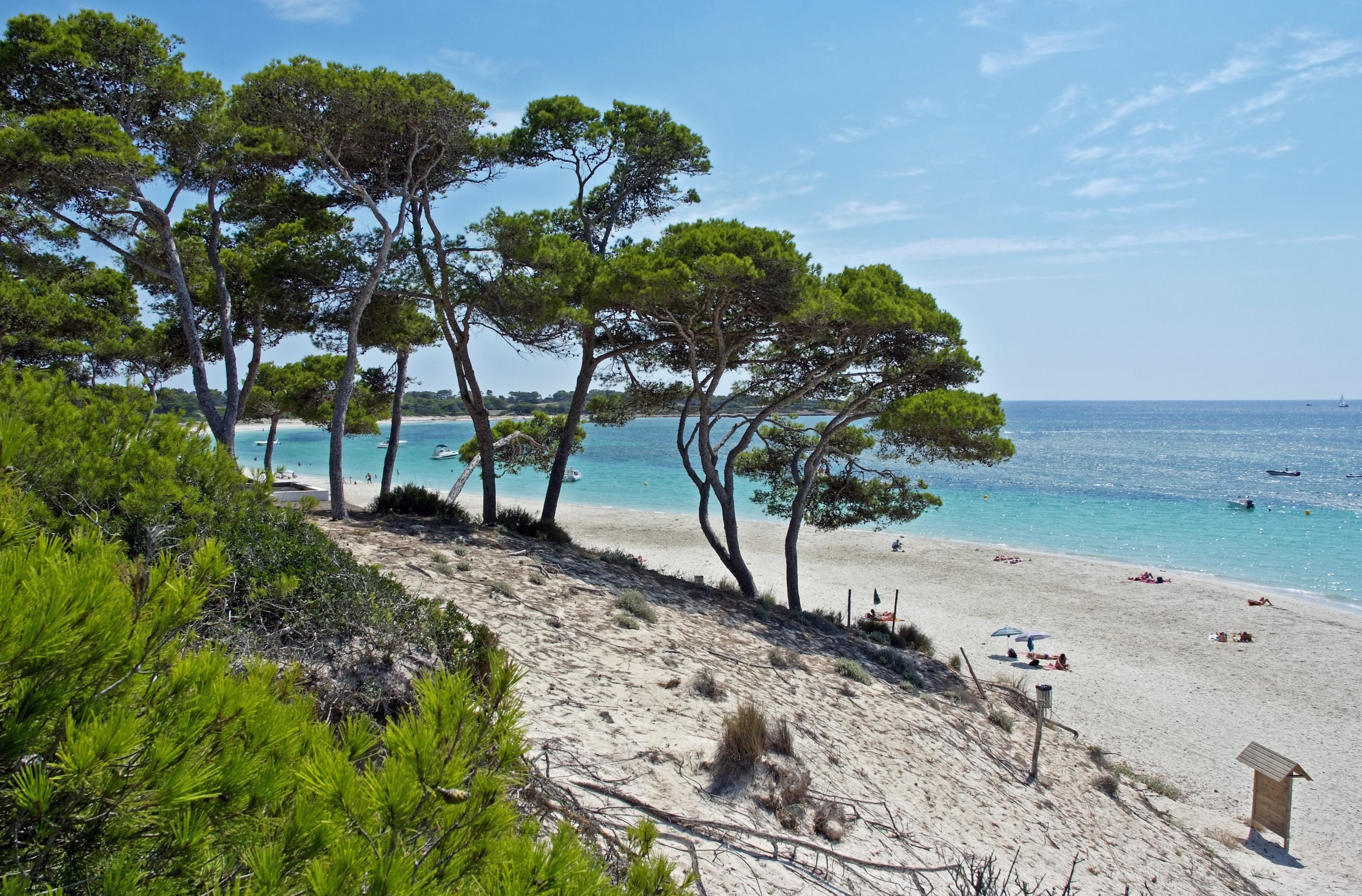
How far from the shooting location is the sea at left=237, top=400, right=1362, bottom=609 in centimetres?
3131

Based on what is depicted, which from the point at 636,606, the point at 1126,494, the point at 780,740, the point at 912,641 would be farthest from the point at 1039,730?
the point at 1126,494

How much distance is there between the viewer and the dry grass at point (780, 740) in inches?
226

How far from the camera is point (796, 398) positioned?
14016 millimetres

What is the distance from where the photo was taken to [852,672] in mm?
9188

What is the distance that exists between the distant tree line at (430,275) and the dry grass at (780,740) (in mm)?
6547

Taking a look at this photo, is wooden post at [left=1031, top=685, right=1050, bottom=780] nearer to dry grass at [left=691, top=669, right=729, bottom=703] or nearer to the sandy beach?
the sandy beach

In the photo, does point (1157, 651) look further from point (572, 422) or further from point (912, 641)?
point (572, 422)

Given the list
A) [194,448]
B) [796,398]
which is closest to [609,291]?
[796,398]

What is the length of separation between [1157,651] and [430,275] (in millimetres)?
19222

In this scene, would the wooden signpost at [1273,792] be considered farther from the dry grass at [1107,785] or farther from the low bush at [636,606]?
the low bush at [636,606]

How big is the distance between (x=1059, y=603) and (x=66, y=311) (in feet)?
86.6

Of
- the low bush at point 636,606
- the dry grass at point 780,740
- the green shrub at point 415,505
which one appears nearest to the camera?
the dry grass at point 780,740

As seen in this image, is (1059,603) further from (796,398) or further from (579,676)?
(579,676)

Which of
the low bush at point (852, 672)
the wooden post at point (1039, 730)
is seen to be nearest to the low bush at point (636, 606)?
the low bush at point (852, 672)
